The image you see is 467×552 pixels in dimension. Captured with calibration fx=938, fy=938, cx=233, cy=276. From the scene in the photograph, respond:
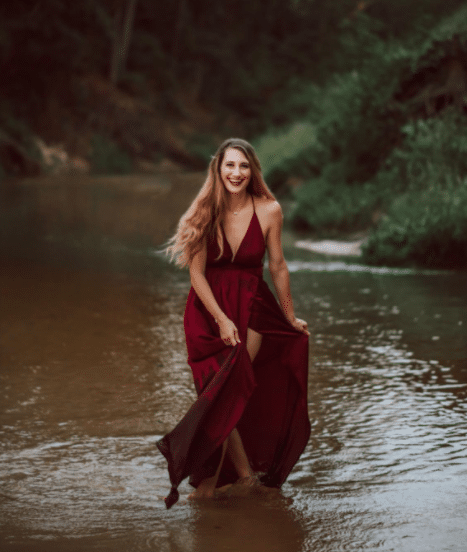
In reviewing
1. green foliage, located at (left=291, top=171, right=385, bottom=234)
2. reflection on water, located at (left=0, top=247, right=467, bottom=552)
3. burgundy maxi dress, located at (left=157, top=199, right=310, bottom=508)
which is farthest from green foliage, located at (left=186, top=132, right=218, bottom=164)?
burgundy maxi dress, located at (left=157, top=199, right=310, bottom=508)

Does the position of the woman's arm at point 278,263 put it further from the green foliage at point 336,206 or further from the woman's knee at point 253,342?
the green foliage at point 336,206

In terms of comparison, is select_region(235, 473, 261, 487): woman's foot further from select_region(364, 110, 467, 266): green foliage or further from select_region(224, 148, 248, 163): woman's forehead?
select_region(364, 110, 467, 266): green foliage

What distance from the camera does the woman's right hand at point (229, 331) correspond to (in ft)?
14.9

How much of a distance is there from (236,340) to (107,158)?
42.2 meters

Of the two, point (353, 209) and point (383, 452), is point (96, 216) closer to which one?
point (353, 209)

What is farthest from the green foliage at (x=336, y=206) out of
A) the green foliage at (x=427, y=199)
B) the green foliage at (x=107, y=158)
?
the green foliage at (x=107, y=158)

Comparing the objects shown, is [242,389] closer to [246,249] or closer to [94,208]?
[246,249]

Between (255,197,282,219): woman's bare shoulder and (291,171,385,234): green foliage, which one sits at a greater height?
(291,171,385,234): green foliage

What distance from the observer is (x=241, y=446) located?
481 centimetres

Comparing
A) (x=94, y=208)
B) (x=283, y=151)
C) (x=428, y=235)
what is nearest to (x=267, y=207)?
(x=428, y=235)

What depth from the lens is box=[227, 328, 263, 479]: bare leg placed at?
4.73 m

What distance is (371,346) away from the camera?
825cm

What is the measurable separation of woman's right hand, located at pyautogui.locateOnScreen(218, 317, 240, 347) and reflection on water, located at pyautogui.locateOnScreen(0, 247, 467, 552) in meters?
0.81

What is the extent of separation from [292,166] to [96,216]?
539 cm
